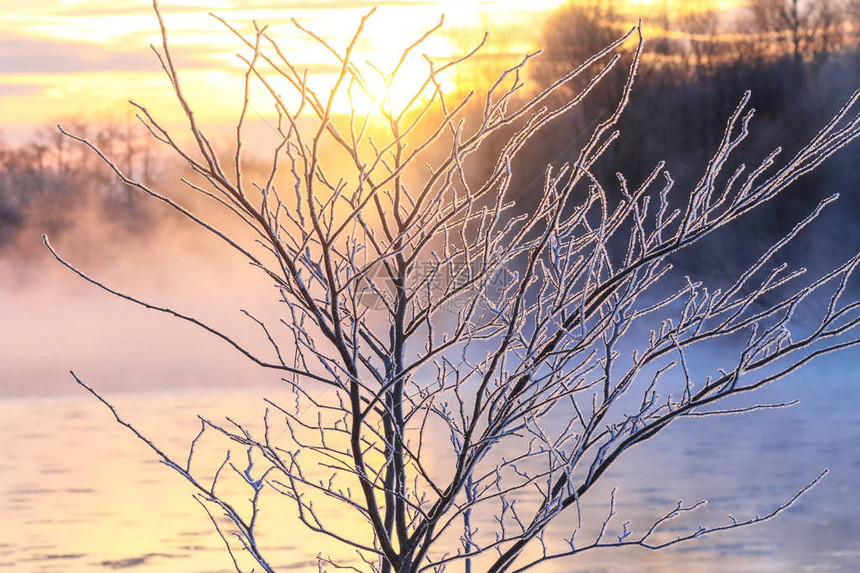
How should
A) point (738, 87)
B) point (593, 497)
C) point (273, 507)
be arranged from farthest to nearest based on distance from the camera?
point (738, 87) → point (593, 497) → point (273, 507)

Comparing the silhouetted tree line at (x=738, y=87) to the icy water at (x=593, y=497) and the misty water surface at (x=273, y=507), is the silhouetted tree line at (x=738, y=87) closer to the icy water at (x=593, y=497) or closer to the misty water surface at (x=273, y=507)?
the misty water surface at (x=273, y=507)

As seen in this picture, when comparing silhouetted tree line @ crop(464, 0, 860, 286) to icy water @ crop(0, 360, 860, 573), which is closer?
icy water @ crop(0, 360, 860, 573)

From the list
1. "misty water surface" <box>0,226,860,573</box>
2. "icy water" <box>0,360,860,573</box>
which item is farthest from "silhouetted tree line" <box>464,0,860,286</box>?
"icy water" <box>0,360,860,573</box>

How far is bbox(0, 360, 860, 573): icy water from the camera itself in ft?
23.7

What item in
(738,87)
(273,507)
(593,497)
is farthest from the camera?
(738,87)

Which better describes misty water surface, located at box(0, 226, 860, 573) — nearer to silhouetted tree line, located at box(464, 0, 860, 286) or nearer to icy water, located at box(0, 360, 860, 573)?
icy water, located at box(0, 360, 860, 573)

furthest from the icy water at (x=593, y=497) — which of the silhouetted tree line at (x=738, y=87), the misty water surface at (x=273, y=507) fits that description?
the silhouetted tree line at (x=738, y=87)

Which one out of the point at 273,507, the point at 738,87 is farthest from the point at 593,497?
the point at 738,87

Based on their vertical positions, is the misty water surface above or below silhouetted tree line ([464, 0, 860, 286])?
below

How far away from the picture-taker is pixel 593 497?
352 inches

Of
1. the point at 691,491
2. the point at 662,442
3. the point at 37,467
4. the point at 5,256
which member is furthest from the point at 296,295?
the point at 5,256

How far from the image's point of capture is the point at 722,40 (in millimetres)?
21562

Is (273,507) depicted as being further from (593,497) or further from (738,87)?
(738,87)

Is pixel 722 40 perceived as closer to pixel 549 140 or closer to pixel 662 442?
pixel 549 140
